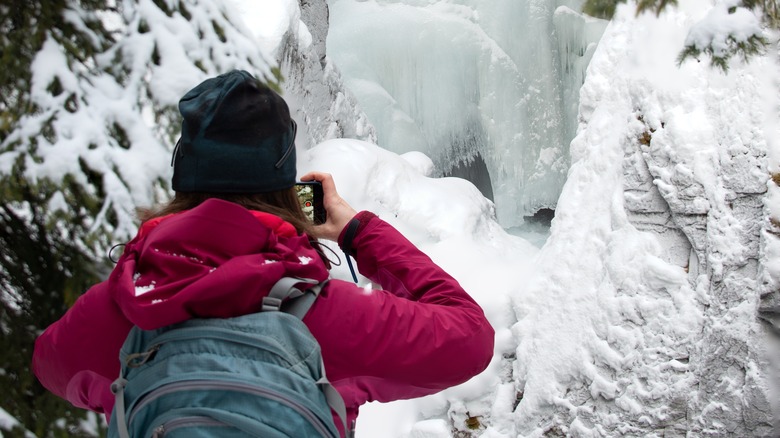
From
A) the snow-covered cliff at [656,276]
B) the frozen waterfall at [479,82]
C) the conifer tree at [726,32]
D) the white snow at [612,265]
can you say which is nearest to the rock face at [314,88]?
the white snow at [612,265]

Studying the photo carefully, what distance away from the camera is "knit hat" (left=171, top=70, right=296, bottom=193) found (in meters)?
0.91

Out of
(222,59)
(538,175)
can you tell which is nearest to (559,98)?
(538,175)

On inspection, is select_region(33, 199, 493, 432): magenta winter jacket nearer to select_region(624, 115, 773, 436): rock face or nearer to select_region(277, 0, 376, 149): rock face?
select_region(624, 115, 773, 436): rock face

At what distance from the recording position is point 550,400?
412 cm

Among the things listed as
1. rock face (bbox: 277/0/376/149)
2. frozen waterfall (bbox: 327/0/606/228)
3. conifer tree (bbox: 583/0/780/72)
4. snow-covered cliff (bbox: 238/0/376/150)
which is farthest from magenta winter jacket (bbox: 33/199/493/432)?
frozen waterfall (bbox: 327/0/606/228)

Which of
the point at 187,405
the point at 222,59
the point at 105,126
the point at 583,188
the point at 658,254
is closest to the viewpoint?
the point at 187,405

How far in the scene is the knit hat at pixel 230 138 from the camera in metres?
0.91

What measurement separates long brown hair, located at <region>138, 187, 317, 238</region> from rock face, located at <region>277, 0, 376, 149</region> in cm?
373

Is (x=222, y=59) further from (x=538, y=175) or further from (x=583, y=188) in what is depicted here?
(x=538, y=175)

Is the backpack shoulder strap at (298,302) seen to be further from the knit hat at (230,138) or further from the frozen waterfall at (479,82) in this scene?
the frozen waterfall at (479,82)

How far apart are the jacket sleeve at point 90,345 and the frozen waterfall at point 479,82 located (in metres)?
8.43

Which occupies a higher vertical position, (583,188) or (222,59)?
(222,59)

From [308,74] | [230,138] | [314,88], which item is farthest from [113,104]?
[314,88]

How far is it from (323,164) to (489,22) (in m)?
5.36
